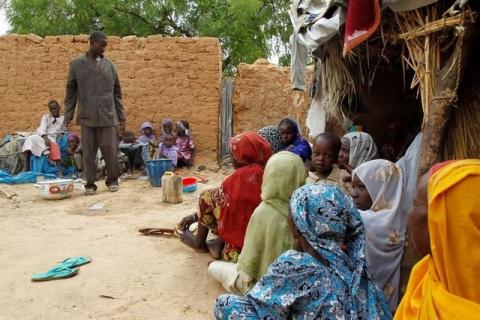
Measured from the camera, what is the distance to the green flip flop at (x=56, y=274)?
3.55m

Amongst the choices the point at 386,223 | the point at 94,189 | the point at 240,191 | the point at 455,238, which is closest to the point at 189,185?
the point at 94,189

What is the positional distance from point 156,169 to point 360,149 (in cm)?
393

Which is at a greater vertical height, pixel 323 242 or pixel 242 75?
pixel 242 75

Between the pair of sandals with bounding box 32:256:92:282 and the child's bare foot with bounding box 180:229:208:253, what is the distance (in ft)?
2.63

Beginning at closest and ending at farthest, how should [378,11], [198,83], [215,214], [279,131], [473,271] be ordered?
[473,271] → [378,11] → [215,214] → [279,131] → [198,83]

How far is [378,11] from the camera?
2.90 m

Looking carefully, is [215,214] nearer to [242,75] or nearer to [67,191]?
[67,191]

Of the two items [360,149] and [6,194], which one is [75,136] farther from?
[360,149]

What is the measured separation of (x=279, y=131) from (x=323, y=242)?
2706 mm

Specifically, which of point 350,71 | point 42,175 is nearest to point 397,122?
point 350,71

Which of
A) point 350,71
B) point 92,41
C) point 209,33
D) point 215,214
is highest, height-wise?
point 209,33

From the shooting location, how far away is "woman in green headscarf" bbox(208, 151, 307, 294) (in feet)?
9.20

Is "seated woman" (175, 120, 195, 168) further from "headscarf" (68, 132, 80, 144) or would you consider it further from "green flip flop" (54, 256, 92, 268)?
"green flip flop" (54, 256, 92, 268)

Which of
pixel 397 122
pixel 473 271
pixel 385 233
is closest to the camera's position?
pixel 473 271
